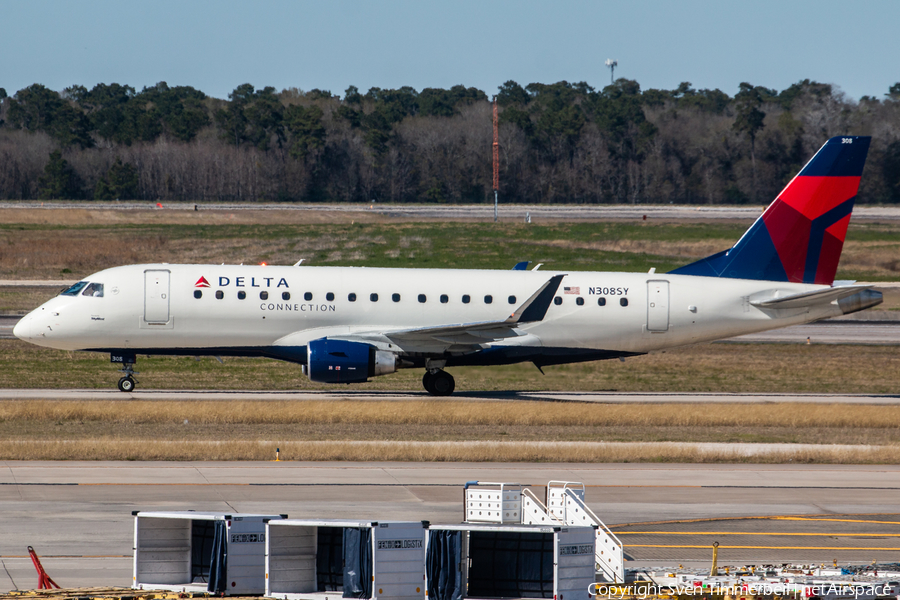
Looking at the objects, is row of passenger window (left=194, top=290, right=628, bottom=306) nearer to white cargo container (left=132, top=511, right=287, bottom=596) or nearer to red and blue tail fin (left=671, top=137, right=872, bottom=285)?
red and blue tail fin (left=671, top=137, right=872, bottom=285)

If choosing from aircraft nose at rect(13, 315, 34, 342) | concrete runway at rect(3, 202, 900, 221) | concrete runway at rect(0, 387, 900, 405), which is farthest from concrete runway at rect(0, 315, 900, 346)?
concrete runway at rect(3, 202, 900, 221)

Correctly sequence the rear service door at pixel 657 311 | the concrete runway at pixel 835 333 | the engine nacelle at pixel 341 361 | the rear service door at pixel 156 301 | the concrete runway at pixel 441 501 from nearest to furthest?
the concrete runway at pixel 441 501 → the engine nacelle at pixel 341 361 → the rear service door at pixel 156 301 → the rear service door at pixel 657 311 → the concrete runway at pixel 835 333

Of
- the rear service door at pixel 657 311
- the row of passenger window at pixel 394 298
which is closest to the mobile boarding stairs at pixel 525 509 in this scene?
the row of passenger window at pixel 394 298

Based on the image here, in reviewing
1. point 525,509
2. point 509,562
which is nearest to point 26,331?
point 525,509

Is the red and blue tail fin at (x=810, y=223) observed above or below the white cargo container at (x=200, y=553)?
above

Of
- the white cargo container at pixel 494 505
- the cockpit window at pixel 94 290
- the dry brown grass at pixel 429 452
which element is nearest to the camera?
the white cargo container at pixel 494 505

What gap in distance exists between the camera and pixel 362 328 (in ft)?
120

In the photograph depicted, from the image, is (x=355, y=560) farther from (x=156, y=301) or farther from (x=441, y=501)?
(x=156, y=301)

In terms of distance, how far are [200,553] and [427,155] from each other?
521 feet

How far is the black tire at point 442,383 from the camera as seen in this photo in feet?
124

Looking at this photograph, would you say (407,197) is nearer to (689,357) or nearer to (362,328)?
(689,357)

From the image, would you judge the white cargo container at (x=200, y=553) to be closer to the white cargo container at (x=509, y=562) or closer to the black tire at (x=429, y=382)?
the white cargo container at (x=509, y=562)

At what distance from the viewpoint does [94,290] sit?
118 feet

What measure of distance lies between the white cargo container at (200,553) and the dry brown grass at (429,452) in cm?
1040
